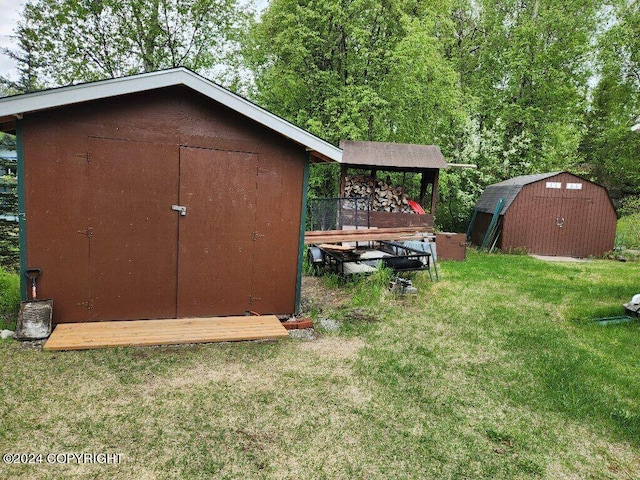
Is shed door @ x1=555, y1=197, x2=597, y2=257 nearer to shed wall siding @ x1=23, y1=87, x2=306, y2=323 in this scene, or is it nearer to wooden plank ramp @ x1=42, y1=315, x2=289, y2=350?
shed wall siding @ x1=23, y1=87, x2=306, y2=323

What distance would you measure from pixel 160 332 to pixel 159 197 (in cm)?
170

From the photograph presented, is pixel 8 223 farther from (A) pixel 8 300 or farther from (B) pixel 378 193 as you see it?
(B) pixel 378 193

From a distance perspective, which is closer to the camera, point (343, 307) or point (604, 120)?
point (343, 307)

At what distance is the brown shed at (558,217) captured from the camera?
45.4 feet

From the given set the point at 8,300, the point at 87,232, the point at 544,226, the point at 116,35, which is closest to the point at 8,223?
the point at 8,300

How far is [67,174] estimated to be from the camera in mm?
4770

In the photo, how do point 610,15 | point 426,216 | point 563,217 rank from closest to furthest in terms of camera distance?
point 426,216, point 563,217, point 610,15

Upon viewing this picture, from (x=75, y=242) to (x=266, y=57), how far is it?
13935mm

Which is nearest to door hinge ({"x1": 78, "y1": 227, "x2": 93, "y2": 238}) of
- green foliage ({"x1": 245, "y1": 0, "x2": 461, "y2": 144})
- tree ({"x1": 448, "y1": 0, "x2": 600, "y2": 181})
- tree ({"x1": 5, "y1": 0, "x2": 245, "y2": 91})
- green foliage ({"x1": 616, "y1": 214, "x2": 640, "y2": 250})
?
green foliage ({"x1": 245, "y1": 0, "x2": 461, "y2": 144})

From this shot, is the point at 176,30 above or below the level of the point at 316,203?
above

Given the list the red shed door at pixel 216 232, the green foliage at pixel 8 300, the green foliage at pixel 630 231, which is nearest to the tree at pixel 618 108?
the green foliage at pixel 630 231

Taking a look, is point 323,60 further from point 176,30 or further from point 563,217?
point 563,217

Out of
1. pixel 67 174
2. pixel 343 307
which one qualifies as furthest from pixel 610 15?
pixel 67 174

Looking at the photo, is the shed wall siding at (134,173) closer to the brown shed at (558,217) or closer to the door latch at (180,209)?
the door latch at (180,209)
